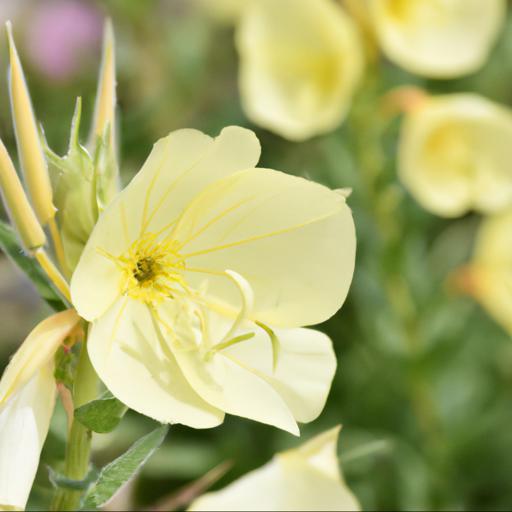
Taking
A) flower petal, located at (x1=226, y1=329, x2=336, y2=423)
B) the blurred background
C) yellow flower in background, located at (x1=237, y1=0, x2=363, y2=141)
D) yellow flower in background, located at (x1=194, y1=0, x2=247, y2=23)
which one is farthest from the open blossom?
yellow flower in background, located at (x1=194, y1=0, x2=247, y2=23)

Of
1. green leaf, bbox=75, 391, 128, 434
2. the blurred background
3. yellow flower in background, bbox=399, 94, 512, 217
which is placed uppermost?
green leaf, bbox=75, 391, 128, 434

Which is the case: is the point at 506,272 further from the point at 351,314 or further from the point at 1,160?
the point at 1,160

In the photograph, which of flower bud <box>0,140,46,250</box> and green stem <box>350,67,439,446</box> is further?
green stem <box>350,67,439,446</box>

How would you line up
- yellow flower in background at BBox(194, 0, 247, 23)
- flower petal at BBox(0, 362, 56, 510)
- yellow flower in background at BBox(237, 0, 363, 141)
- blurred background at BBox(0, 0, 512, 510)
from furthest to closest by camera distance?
1. yellow flower in background at BBox(194, 0, 247, 23)
2. blurred background at BBox(0, 0, 512, 510)
3. yellow flower in background at BBox(237, 0, 363, 141)
4. flower petal at BBox(0, 362, 56, 510)

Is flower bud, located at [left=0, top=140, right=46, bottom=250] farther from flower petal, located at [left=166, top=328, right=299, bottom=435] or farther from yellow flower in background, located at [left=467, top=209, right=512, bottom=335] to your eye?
yellow flower in background, located at [left=467, top=209, right=512, bottom=335]

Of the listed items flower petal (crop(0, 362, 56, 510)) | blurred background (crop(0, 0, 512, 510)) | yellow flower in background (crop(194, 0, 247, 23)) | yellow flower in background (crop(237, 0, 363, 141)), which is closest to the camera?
flower petal (crop(0, 362, 56, 510))

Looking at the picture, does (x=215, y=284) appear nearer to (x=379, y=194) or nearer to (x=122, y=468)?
(x=122, y=468)

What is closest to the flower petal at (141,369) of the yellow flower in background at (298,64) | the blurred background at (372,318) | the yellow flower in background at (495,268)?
the blurred background at (372,318)
